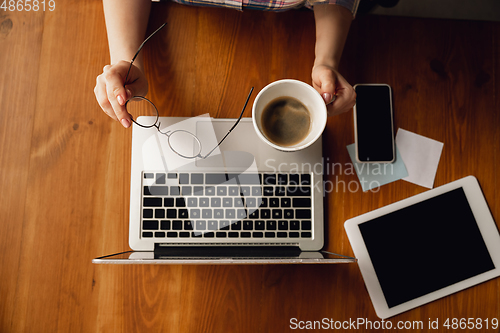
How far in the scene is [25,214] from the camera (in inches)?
27.1

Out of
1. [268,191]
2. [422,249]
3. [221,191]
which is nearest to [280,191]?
[268,191]

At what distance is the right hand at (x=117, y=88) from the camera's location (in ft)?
1.82

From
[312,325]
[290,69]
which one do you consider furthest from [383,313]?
[290,69]

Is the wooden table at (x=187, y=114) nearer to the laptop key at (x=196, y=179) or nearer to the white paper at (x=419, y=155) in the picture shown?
the white paper at (x=419, y=155)

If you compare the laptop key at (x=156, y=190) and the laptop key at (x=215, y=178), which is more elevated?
the laptop key at (x=215, y=178)

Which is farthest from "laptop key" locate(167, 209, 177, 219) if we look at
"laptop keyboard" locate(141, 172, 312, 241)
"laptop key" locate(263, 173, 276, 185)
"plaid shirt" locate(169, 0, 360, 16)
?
"plaid shirt" locate(169, 0, 360, 16)

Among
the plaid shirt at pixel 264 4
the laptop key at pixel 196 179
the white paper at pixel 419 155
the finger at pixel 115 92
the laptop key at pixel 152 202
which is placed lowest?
the laptop key at pixel 152 202

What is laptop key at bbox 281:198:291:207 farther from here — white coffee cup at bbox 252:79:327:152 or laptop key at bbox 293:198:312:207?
white coffee cup at bbox 252:79:327:152

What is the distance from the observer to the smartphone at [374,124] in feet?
2.32

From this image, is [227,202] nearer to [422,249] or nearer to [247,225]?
[247,225]

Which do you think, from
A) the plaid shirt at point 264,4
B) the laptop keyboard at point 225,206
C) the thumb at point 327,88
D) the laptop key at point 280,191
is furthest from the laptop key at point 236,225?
the plaid shirt at point 264,4

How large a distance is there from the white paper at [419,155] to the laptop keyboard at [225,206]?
26cm

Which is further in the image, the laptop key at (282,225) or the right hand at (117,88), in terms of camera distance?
the laptop key at (282,225)

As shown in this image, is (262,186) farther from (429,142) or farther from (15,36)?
(15,36)
